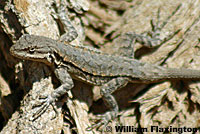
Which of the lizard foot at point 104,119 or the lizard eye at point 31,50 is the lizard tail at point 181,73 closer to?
the lizard foot at point 104,119

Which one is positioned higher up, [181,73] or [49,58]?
[49,58]

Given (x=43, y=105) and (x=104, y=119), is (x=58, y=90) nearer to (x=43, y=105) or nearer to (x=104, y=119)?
(x=43, y=105)

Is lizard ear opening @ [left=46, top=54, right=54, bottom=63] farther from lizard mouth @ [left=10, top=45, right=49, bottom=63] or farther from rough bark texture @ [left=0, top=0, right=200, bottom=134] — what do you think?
rough bark texture @ [left=0, top=0, right=200, bottom=134]

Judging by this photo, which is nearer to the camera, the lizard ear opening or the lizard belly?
the lizard ear opening

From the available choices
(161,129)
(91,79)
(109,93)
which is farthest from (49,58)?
(161,129)

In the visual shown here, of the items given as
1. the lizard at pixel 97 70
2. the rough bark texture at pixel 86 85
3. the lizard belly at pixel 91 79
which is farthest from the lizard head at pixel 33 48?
the lizard belly at pixel 91 79

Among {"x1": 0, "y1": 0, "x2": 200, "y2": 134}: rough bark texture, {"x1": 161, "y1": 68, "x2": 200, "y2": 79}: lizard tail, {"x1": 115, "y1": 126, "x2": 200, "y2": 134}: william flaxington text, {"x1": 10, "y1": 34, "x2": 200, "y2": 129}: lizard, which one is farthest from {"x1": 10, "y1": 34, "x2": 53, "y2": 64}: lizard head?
{"x1": 161, "y1": 68, "x2": 200, "y2": 79}: lizard tail
